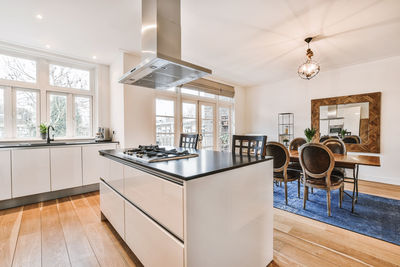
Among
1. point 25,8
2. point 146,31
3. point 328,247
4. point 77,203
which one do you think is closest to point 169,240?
point 328,247

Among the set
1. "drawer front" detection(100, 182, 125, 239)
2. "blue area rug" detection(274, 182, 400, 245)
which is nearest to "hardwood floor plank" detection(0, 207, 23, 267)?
"drawer front" detection(100, 182, 125, 239)

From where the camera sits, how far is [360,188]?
3475mm

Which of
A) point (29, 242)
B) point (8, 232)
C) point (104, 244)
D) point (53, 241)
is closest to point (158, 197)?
point (104, 244)

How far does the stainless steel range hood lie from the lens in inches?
67.2

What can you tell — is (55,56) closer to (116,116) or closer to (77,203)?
(116,116)

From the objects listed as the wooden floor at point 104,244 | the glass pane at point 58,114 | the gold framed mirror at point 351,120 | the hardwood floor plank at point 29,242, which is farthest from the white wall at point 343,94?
the hardwood floor plank at point 29,242

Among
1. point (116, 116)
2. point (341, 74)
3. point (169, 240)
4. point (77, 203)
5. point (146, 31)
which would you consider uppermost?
point (341, 74)

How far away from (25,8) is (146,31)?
160 cm

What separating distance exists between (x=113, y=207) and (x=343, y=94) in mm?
5245

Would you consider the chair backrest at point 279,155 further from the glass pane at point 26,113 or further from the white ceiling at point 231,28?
the glass pane at point 26,113

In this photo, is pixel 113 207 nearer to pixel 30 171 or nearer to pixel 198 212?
pixel 198 212

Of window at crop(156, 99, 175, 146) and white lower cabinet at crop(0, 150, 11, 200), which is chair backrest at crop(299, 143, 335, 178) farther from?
white lower cabinet at crop(0, 150, 11, 200)

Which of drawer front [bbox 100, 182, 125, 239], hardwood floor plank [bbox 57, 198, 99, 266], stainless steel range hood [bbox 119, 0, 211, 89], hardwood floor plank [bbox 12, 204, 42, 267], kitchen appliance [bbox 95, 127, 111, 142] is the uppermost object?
stainless steel range hood [bbox 119, 0, 211, 89]

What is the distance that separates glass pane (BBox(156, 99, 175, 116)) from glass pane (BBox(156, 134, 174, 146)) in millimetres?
496
